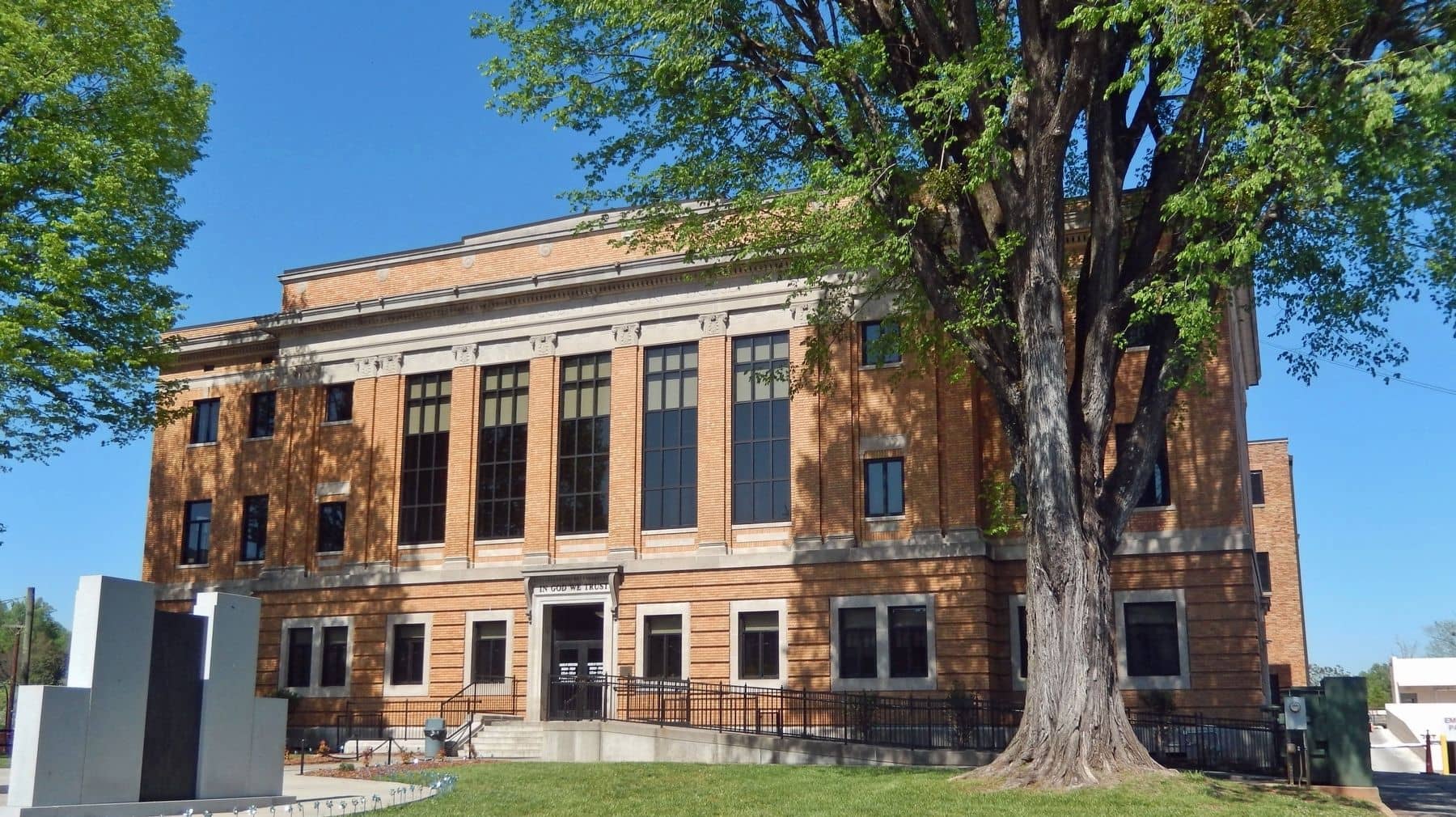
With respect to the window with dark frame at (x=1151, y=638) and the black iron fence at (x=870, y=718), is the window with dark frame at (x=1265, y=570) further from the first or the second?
the black iron fence at (x=870, y=718)

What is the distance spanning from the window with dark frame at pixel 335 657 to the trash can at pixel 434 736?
6.23m

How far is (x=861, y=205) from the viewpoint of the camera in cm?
2028

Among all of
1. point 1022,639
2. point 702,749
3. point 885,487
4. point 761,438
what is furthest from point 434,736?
point 1022,639

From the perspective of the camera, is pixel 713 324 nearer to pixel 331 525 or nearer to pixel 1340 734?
pixel 331 525

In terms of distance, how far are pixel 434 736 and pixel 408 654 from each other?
20.2 feet

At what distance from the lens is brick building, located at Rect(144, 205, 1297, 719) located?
3017 cm

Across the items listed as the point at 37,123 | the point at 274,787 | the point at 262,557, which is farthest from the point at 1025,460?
the point at 262,557

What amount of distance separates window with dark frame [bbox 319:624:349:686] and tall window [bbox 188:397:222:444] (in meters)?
8.10

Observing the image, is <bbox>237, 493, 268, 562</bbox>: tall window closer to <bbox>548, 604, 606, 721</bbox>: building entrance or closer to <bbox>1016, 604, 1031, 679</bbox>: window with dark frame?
<bbox>548, 604, 606, 721</bbox>: building entrance

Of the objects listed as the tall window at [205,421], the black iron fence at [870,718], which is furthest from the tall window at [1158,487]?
the tall window at [205,421]

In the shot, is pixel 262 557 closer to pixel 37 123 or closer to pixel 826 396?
pixel 37 123

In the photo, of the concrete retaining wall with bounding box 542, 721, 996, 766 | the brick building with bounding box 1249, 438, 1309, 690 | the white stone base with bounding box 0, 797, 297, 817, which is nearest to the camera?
the white stone base with bounding box 0, 797, 297, 817

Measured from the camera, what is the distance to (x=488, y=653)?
1395 inches

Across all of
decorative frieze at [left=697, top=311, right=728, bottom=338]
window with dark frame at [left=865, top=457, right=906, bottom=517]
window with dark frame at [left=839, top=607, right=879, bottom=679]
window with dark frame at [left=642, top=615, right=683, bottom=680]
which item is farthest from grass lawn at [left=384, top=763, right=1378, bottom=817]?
decorative frieze at [left=697, top=311, right=728, bottom=338]
